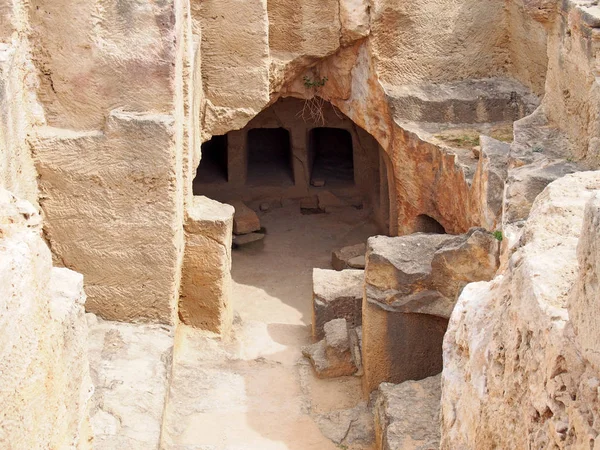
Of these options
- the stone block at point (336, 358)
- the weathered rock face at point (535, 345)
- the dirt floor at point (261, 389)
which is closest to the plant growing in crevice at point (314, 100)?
the dirt floor at point (261, 389)

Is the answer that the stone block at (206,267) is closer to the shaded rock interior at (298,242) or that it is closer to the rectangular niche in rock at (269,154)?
the shaded rock interior at (298,242)

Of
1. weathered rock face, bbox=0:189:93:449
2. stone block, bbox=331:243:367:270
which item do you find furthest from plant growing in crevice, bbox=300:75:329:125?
weathered rock face, bbox=0:189:93:449

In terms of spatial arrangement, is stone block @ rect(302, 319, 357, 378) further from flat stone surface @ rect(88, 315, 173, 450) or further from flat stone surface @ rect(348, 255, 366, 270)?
flat stone surface @ rect(348, 255, 366, 270)

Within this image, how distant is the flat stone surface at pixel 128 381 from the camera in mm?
5895

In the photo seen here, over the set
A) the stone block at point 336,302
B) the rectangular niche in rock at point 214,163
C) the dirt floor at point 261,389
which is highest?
the rectangular niche in rock at point 214,163

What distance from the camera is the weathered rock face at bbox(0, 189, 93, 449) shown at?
2715 mm

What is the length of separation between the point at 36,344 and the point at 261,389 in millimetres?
4787

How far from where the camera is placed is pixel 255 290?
33.1ft

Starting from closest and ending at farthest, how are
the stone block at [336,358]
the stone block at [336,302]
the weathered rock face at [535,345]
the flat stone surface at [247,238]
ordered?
the weathered rock face at [535,345] → the stone block at [336,358] → the stone block at [336,302] → the flat stone surface at [247,238]

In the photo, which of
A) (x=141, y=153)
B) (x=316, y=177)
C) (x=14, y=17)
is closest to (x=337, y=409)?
(x=141, y=153)

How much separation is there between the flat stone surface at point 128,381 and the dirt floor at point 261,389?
0.40 m

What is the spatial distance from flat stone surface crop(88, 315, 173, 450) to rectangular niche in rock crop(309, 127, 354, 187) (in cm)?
607

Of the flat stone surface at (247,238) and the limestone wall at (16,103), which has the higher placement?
the limestone wall at (16,103)

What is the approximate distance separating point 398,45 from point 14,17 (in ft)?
14.4
